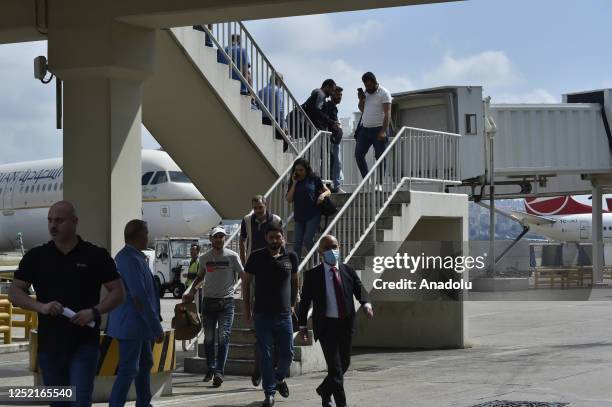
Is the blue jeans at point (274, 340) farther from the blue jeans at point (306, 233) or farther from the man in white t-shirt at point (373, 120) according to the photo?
the man in white t-shirt at point (373, 120)

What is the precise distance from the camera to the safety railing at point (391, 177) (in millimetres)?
15297

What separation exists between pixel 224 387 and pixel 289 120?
5.61m

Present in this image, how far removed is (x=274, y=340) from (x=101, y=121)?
291 cm

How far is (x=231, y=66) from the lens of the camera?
632 inches

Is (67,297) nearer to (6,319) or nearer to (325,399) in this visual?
(325,399)

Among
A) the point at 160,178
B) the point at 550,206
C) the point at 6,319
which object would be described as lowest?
the point at 6,319

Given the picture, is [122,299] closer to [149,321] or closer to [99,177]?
[149,321]

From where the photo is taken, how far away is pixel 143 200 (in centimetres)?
3875

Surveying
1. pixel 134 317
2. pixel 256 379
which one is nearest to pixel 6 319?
pixel 256 379

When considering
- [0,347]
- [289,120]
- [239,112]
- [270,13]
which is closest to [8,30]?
[270,13]

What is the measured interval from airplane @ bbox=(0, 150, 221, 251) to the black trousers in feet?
81.4

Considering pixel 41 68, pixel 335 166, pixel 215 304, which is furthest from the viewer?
pixel 335 166

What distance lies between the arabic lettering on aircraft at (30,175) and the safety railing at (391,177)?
26.7 metres

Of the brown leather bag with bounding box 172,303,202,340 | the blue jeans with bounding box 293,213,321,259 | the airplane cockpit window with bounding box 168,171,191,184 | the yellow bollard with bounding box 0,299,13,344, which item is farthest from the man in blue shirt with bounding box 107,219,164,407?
the airplane cockpit window with bounding box 168,171,191,184
